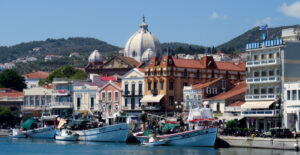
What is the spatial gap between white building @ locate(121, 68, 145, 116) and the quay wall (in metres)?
29.9

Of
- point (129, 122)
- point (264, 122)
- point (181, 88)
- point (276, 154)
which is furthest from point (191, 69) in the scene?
point (276, 154)

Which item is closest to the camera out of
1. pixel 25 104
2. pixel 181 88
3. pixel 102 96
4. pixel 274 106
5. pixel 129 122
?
pixel 274 106

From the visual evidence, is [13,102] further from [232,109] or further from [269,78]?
[269,78]

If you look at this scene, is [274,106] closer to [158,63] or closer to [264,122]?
[264,122]

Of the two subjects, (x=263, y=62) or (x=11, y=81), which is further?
(x=11, y=81)

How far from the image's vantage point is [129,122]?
9688 cm

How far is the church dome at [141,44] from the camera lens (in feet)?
470

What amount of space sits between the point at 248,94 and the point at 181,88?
60.3ft

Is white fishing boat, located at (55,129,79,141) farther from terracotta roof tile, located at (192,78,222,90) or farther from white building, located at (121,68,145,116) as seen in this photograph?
terracotta roof tile, located at (192,78,222,90)

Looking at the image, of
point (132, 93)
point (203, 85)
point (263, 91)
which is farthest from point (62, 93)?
point (263, 91)

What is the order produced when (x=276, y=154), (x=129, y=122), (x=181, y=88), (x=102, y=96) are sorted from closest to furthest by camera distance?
(x=276, y=154) < (x=129, y=122) < (x=181, y=88) < (x=102, y=96)

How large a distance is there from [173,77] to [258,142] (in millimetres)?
30887

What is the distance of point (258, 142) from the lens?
252 feet

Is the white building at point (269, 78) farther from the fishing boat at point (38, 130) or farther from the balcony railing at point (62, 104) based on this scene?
the balcony railing at point (62, 104)
